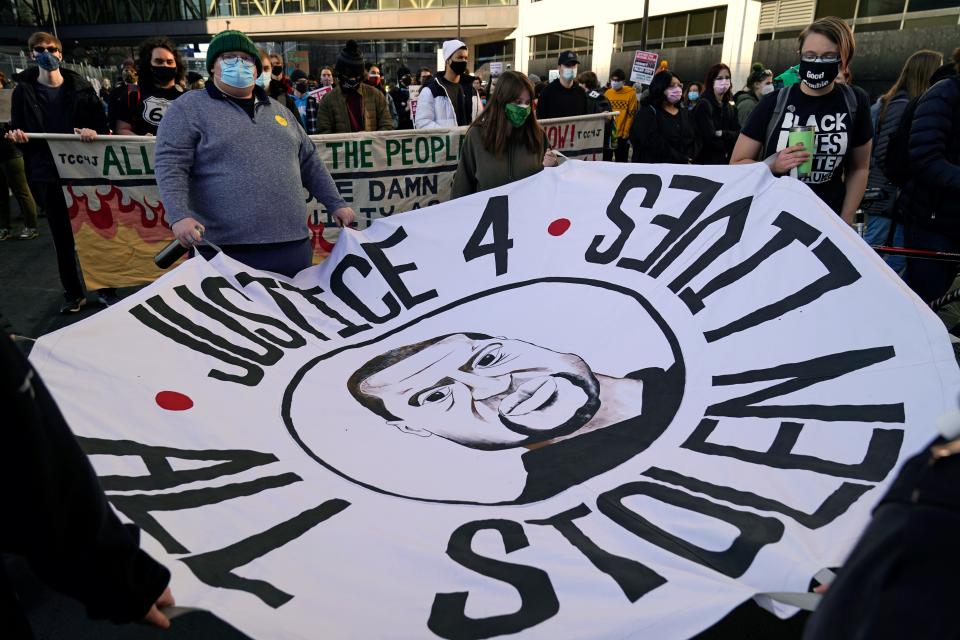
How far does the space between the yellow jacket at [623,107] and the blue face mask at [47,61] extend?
22.9 feet

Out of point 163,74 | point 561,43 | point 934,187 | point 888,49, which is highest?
point 561,43

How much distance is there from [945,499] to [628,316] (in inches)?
79.3

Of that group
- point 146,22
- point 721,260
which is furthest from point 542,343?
point 146,22

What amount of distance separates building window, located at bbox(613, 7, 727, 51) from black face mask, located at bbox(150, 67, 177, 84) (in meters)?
19.4

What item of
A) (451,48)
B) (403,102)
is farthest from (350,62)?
(403,102)

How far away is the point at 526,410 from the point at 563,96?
6227 millimetres

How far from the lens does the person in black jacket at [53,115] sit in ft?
15.6

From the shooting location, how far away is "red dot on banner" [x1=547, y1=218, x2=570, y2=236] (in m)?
3.20

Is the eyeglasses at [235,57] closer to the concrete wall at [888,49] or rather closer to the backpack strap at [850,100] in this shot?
the backpack strap at [850,100]

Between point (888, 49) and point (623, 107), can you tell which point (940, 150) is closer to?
point (623, 107)

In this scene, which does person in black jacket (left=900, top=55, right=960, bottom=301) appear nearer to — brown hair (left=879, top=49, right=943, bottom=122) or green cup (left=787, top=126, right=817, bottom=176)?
green cup (left=787, top=126, right=817, bottom=176)

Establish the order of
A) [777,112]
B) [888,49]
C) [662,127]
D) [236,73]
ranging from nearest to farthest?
1. [236,73]
2. [777,112]
3. [662,127]
4. [888,49]

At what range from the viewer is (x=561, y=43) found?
2859 cm

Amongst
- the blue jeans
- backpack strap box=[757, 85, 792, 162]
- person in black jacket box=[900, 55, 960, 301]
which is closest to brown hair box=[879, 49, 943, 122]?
the blue jeans
